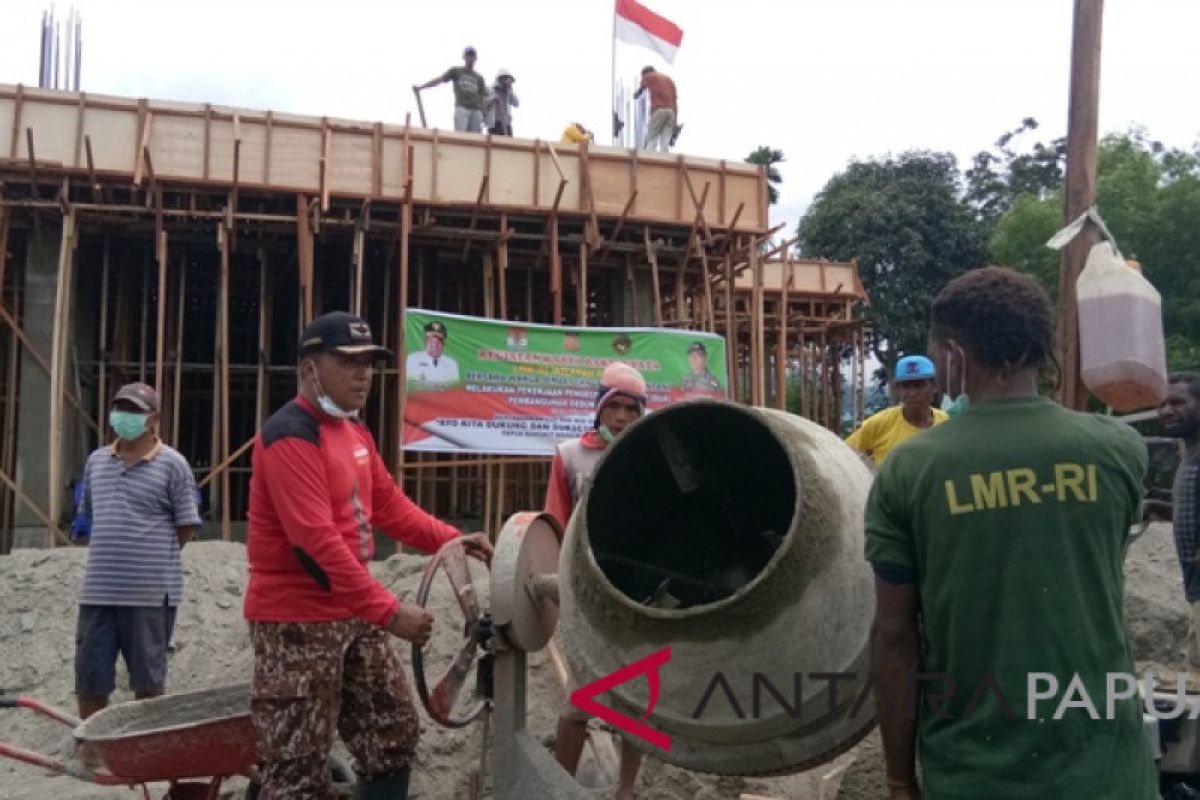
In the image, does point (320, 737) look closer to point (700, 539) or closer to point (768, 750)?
point (700, 539)

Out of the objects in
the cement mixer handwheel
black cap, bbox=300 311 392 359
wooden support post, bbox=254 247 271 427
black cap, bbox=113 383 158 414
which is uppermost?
wooden support post, bbox=254 247 271 427

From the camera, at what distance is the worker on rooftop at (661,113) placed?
12.7 metres

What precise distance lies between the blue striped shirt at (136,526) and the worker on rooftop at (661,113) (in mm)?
8716

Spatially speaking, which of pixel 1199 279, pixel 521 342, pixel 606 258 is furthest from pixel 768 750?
pixel 1199 279

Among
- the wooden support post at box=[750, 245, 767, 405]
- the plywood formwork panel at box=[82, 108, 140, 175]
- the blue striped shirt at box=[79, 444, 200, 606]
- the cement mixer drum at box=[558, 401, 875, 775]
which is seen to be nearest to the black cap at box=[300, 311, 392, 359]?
the cement mixer drum at box=[558, 401, 875, 775]

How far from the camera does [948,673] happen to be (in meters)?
1.85

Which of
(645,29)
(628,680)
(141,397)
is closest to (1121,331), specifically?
(628,680)

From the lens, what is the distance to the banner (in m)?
9.27

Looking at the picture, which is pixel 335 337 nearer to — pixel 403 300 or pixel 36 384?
pixel 403 300

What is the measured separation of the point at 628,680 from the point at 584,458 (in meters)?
1.91

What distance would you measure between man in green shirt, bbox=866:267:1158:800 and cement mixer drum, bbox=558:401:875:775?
14 cm

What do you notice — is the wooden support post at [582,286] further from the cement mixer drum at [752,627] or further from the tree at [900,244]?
the tree at [900,244]

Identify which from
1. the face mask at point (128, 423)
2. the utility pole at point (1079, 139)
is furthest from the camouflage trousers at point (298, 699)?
the utility pole at point (1079, 139)

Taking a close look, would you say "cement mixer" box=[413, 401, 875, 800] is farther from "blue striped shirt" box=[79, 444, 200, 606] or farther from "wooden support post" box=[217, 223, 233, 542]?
"wooden support post" box=[217, 223, 233, 542]
